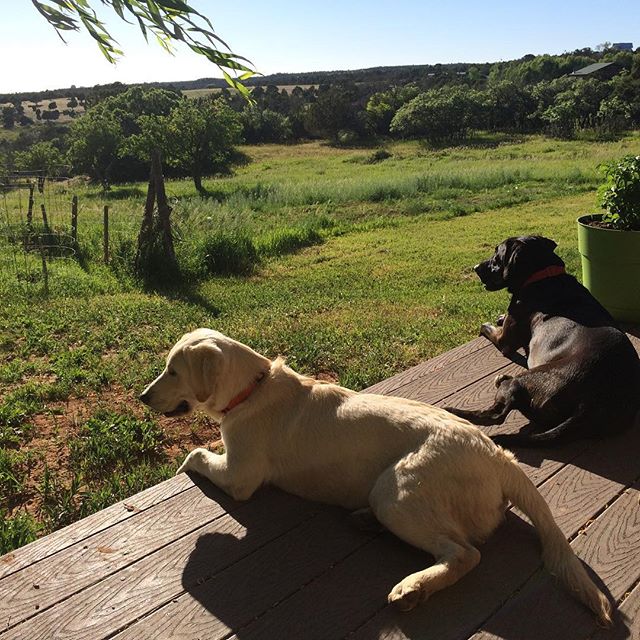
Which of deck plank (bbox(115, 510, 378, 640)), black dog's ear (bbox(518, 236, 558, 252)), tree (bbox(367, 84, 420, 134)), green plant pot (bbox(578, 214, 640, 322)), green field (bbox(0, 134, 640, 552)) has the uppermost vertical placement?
tree (bbox(367, 84, 420, 134))

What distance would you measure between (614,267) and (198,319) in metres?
4.89

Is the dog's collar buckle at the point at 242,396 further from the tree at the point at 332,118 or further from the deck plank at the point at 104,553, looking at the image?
the tree at the point at 332,118

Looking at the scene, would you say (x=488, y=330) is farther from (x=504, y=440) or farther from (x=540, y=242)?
(x=504, y=440)

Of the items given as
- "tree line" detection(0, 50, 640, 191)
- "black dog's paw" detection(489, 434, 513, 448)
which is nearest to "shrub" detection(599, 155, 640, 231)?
"black dog's paw" detection(489, 434, 513, 448)

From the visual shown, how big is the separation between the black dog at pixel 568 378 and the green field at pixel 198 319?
1.67 m

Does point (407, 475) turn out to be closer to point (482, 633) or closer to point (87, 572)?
point (482, 633)

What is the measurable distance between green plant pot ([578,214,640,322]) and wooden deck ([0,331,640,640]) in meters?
2.41

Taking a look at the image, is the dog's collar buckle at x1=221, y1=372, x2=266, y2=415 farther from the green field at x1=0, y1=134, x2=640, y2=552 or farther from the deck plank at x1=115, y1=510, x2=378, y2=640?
the green field at x1=0, y1=134, x2=640, y2=552

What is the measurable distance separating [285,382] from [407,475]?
0.85 metres

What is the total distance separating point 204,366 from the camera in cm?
291

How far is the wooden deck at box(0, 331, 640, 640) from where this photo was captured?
7.11ft

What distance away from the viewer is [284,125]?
85000 mm

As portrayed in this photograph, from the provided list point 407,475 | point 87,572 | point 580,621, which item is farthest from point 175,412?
point 580,621

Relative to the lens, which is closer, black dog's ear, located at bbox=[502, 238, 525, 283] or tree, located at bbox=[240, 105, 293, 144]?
black dog's ear, located at bbox=[502, 238, 525, 283]
